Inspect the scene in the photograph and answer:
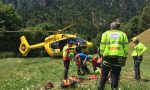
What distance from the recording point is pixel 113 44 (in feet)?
48.3

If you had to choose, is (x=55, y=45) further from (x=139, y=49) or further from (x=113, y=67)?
(x=113, y=67)

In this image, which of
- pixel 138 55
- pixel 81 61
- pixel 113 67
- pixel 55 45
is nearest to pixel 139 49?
pixel 138 55

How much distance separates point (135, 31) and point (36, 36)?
44595 millimetres

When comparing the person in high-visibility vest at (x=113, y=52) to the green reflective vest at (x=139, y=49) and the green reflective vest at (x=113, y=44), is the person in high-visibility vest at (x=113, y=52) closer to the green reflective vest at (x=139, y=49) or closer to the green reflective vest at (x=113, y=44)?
the green reflective vest at (x=113, y=44)

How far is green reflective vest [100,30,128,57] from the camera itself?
48.3 feet

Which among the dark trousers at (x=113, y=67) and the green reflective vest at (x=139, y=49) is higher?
the dark trousers at (x=113, y=67)

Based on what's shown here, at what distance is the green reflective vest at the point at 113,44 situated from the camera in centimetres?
1473

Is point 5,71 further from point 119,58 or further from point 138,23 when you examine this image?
point 138,23

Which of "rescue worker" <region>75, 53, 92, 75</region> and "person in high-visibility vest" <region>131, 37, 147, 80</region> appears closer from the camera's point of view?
"person in high-visibility vest" <region>131, 37, 147, 80</region>

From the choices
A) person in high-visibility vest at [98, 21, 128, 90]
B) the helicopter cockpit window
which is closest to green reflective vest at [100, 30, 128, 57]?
person in high-visibility vest at [98, 21, 128, 90]

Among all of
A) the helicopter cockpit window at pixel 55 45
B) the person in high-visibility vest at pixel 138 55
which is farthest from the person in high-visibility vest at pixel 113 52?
the helicopter cockpit window at pixel 55 45

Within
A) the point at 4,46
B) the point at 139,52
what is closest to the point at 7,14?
the point at 4,46

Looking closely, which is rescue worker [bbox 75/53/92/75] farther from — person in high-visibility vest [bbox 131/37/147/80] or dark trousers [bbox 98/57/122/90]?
dark trousers [bbox 98/57/122/90]

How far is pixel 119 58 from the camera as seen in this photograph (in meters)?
14.7
